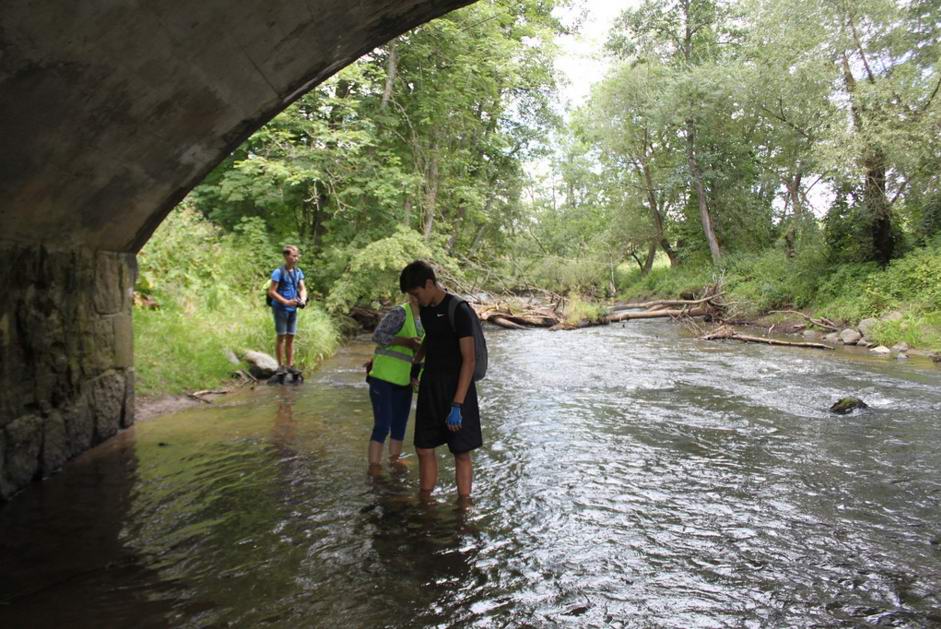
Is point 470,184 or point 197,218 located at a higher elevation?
point 470,184

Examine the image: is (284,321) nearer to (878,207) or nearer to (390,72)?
(390,72)

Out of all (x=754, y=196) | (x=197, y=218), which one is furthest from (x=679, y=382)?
(x=754, y=196)

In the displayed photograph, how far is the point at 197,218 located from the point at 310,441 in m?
10.0

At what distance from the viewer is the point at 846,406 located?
776 centimetres

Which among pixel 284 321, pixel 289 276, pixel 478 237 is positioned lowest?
pixel 284 321

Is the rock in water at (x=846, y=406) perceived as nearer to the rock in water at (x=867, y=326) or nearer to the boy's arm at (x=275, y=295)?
the boy's arm at (x=275, y=295)

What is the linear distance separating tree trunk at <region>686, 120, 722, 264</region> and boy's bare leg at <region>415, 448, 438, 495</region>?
27.0 meters

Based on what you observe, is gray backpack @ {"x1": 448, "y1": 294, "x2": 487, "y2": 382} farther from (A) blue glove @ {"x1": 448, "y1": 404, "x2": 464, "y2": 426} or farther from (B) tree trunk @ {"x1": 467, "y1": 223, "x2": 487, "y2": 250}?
(B) tree trunk @ {"x1": 467, "y1": 223, "x2": 487, "y2": 250}

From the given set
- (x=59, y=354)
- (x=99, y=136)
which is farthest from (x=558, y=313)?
(x=99, y=136)

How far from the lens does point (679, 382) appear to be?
10.0m

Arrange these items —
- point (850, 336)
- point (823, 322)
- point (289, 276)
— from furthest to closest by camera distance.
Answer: point (823, 322) → point (850, 336) → point (289, 276)

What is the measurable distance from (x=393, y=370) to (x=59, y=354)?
2.84 metres

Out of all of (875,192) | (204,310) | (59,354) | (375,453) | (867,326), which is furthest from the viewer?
(875,192)

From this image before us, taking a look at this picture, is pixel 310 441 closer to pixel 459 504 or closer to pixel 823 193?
pixel 459 504
